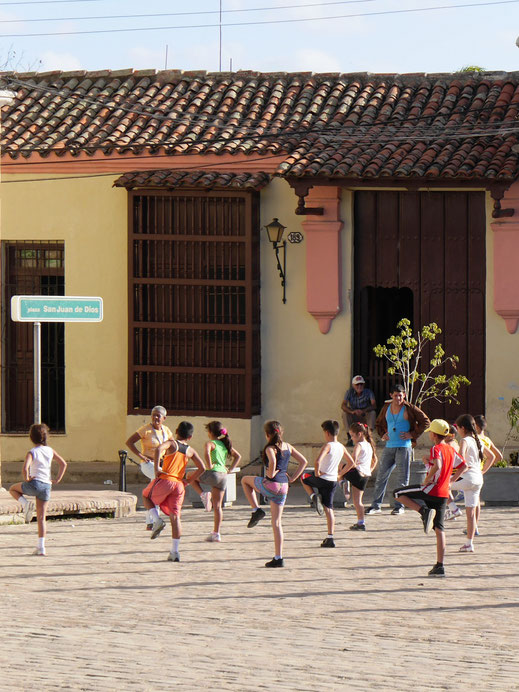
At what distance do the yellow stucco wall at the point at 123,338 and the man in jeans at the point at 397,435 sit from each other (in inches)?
135

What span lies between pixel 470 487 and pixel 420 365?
6.43 m

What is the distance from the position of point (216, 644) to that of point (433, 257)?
11520 mm

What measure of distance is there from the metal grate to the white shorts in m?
9.19

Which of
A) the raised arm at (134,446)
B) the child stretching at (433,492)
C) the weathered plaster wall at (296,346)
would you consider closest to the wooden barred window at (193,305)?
the weathered plaster wall at (296,346)

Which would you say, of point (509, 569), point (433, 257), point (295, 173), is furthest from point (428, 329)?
point (509, 569)

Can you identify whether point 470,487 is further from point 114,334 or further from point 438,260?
point 114,334

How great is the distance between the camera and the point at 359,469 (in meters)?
15.0

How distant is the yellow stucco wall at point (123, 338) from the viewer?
65.3 feet

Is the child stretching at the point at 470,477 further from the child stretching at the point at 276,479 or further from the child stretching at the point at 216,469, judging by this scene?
the child stretching at the point at 216,469

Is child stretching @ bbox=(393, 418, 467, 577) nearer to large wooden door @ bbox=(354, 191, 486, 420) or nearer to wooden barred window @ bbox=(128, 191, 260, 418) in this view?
large wooden door @ bbox=(354, 191, 486, 420)

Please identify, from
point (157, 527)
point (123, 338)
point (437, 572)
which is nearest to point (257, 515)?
point (157, 527)

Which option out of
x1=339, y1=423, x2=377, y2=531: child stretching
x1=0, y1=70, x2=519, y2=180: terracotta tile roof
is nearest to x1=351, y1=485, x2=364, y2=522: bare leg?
x1=339, y1=423, x2=377, y2=531: child stretching

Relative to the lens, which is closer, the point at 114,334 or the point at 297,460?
the point at 297,460

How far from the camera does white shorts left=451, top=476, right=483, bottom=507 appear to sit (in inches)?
533
